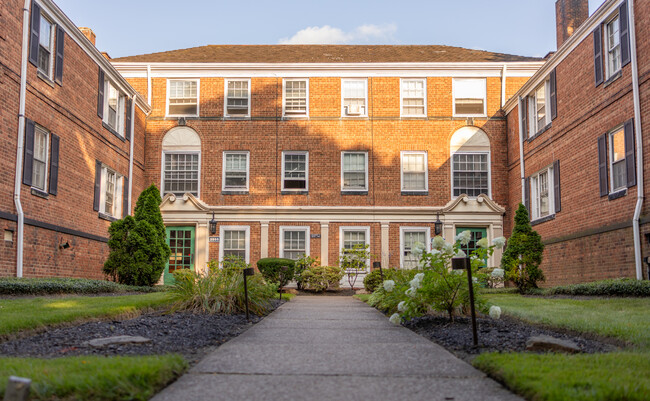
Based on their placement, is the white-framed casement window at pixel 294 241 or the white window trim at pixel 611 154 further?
the white-framed casement window at pixel 294 241

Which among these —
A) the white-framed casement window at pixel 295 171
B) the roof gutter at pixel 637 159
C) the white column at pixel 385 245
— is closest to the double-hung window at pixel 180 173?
the white-framed casement window at pixel 295 171

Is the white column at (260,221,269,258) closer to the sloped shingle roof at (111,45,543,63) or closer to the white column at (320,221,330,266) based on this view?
the white column at (320,221,330,266)

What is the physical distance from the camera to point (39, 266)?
553 inches

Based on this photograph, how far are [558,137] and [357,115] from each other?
24.6 feet

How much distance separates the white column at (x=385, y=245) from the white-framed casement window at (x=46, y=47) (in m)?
12.1

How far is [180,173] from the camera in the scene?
22.4m

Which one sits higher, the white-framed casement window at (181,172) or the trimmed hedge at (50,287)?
the white-framed casement window at (181,172)

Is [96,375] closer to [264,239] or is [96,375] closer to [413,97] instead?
[264,239]

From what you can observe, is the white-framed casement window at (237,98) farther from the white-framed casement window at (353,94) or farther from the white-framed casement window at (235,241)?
the white-framed casement window at (235,241)

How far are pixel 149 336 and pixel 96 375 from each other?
100 inches

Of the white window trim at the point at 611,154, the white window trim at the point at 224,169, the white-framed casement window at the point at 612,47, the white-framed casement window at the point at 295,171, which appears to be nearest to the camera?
the white window trim at the point at 611,154

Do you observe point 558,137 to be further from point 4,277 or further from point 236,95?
point 4,277

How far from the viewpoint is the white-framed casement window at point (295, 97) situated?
22.8 metres

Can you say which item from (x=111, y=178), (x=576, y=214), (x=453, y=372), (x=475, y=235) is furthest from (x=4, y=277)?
(x=475, y=235)
